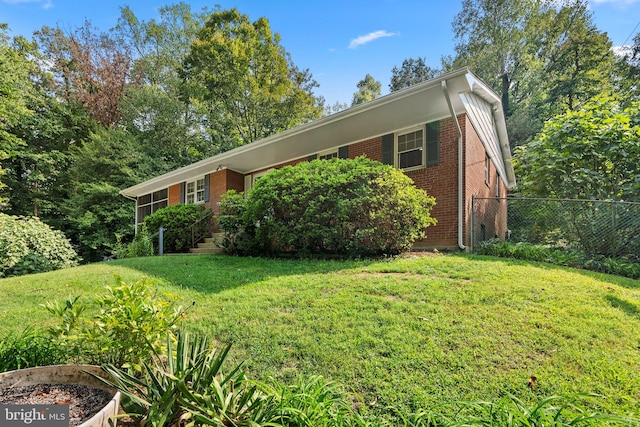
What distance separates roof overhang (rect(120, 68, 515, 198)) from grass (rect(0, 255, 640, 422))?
3.65 m

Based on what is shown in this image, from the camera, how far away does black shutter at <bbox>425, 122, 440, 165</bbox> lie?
7.65 meters

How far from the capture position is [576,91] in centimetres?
1805

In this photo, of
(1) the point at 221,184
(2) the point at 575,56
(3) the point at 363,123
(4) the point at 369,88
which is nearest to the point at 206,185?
(1) the point at 221,184

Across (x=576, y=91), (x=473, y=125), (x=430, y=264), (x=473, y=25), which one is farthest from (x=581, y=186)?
(x=473, y=25)

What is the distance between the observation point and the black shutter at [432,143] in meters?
7.65

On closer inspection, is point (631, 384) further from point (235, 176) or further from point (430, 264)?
point (235, 176)

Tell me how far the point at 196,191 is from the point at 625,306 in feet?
44.6

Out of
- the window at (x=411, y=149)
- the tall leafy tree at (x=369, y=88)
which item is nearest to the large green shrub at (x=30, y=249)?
the window at (x=411, y=149)

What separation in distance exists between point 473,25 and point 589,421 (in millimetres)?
23897

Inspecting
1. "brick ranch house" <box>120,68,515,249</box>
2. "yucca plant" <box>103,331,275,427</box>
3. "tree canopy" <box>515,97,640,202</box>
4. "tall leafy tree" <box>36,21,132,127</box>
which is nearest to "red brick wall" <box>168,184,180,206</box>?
"brick ranch house" <box>120,68,515,249</box>

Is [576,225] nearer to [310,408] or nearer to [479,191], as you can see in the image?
[479,191]

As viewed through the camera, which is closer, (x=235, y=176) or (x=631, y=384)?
(x=631, y=384)

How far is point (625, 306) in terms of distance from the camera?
3.66 metres

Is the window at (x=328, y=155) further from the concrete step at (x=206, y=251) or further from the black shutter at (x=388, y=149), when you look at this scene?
the concrete step at (x=206, y=251)
